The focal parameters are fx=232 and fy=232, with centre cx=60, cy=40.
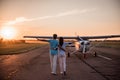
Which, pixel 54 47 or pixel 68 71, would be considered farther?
pixel 68 71

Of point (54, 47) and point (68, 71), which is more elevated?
point (54, 47)

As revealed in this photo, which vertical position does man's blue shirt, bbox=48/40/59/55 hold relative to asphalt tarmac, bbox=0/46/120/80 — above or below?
above

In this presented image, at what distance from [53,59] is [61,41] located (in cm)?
93

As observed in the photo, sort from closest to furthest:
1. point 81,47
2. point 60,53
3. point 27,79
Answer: point 27,79, point 60,53, point 81,47

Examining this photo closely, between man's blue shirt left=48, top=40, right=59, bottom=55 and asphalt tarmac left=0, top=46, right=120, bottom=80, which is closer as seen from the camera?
asphalt tarmac left=0, top=46, right=120, bottom=80

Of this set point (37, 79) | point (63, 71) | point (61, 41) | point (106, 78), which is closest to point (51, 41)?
point (61, 41)

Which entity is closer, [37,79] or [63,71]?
[37,79]

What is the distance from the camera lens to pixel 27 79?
9.45 metres

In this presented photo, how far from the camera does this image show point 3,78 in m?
9.84

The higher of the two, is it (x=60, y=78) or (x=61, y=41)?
(x=61, y=41)

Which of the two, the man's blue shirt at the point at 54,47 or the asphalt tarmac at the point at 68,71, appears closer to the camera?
the asphalt tarmac at the point at 68,71

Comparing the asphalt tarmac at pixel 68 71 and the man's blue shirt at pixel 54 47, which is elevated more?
the man's blue shirt at pixel 54 47

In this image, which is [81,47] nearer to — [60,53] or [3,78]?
[60,53]

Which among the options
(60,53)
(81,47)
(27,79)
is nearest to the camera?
(27,79)
